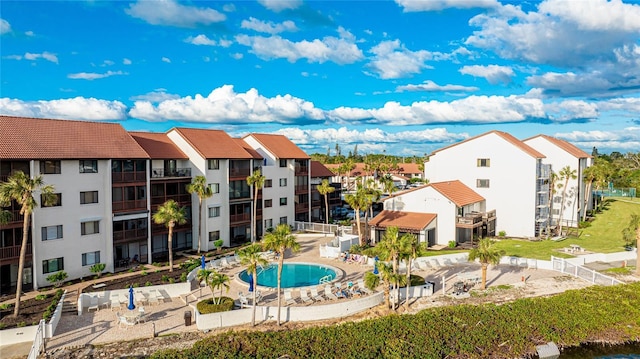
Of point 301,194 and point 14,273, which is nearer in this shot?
point 14,273

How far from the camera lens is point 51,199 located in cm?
3158

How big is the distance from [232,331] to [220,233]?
75.0 ft

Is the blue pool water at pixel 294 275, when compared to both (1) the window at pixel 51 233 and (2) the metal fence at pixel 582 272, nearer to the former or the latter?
(1) the window at pixel 51 233

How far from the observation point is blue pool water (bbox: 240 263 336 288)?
1387 inches

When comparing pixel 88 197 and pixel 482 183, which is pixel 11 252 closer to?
pixel 88 197

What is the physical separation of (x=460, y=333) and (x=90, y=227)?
98.1 ft

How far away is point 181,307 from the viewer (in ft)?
96.4

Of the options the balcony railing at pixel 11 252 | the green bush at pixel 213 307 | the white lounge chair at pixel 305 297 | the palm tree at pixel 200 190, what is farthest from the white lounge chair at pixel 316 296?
the balcony railing at pixel 11 252

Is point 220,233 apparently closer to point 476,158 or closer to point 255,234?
point 255,234

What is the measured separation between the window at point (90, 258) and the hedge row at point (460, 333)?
1761 cm

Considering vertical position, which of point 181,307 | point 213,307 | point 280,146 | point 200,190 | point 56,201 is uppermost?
point 280,146

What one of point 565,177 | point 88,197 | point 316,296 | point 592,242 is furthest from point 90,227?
point 565,177

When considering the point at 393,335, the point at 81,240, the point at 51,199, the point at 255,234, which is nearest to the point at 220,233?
the point at 255,234

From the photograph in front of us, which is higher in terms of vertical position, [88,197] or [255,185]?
[255,185]
